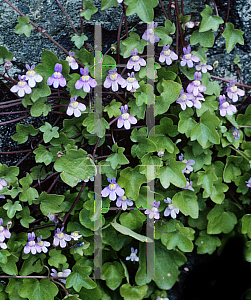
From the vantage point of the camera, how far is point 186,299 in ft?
4.92

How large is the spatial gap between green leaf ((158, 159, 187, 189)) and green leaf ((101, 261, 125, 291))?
0.47 metres

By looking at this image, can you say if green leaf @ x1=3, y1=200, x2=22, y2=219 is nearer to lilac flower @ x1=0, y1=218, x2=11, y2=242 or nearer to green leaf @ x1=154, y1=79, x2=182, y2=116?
lilac flower @ x1=0, y1=218, x2=11, y2=242

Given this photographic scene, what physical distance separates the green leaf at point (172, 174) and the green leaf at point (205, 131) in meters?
0.13

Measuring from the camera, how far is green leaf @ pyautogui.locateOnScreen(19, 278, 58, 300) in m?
1.15

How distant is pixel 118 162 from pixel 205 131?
39 cm

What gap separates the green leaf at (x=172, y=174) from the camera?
44.4 inches

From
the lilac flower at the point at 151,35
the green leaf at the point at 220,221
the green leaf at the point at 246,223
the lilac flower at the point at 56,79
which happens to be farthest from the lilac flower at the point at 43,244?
the lilac flower at the point at 151,35

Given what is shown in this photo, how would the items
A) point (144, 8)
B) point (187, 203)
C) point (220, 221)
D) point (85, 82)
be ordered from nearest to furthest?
point (144, 8) → point (85, 82) → point (187, 203) → point (220, 221)

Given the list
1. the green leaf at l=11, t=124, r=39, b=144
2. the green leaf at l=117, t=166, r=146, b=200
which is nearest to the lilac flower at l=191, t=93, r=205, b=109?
the green leaf at l=117, t=166, r=146, b=200

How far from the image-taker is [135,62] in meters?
1.17

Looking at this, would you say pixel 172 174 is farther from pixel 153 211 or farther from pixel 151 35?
pixel 151 35

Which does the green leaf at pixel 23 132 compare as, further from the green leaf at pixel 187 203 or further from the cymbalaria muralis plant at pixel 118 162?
the green leaf at pixel 187 203

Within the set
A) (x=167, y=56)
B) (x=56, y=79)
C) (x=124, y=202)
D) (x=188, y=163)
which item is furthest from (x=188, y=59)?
(x=124, y=202)

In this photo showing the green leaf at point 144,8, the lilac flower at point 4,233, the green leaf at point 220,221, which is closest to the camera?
the green leaf at point 144,8
